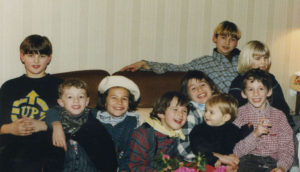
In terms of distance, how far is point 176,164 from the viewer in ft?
6.26

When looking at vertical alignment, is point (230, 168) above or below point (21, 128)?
below

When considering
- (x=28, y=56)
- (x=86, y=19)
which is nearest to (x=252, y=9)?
(x=86, y=19)

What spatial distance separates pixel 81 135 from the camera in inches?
95.8

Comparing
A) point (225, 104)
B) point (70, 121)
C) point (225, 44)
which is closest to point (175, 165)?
point (225, 104)

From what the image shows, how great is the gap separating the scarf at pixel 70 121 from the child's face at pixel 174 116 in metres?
0.50

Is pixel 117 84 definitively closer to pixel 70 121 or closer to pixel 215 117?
pixel 70 121

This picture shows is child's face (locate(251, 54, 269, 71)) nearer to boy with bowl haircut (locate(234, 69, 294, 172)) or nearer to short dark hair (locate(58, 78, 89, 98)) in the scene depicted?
boy with bowl haircut (locate(234, 69, 294, 172))

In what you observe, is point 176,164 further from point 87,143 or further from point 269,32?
point 269,32

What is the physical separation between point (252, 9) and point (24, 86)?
229 cm

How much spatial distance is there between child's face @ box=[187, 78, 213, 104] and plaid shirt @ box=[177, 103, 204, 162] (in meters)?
0.07

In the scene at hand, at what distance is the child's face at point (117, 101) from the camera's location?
8.42 ft

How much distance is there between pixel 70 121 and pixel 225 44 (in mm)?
1458

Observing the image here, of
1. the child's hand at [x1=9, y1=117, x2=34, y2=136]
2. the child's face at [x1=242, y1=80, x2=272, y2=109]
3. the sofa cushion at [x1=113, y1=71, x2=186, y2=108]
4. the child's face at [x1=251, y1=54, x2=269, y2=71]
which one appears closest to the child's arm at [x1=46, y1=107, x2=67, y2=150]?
the child's hand at [x1=9, y1=117, x2=34, y2=136]

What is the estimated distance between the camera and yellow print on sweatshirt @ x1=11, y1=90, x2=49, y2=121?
260 centimetres
